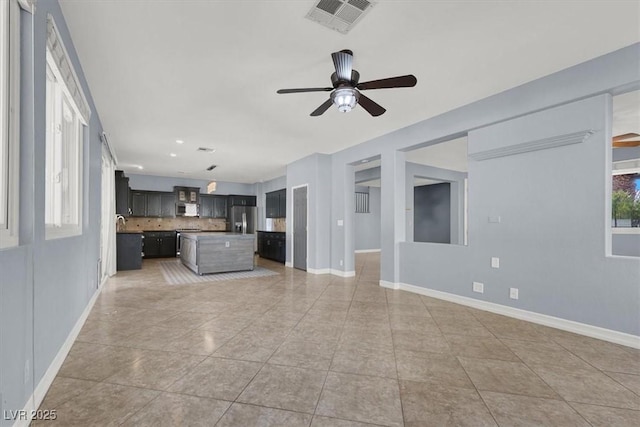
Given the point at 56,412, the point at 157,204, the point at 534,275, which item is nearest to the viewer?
the point at 56,412

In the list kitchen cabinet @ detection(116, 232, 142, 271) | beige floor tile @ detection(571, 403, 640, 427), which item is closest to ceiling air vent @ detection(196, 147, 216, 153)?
kitchen cabinet @ detection(116, 232, 142, 271)

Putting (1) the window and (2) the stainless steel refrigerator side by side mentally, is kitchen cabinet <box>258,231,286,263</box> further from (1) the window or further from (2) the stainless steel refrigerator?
(1) the window

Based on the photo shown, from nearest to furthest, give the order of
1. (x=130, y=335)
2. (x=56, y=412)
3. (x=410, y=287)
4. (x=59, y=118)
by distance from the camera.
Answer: (x=56, y=412)
(x=59, y=118)
(x=130, y=335)
(x=410, y=287)

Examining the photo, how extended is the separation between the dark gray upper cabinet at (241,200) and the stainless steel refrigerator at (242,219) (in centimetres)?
26

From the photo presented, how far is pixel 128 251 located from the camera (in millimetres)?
7324

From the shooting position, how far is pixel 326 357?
8.44 feet

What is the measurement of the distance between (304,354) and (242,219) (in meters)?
9.08

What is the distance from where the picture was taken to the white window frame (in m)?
1.53

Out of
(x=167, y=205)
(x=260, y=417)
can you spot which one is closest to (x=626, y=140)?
(x=260, y=417)

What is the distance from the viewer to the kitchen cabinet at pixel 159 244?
9555mm

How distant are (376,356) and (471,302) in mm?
2219

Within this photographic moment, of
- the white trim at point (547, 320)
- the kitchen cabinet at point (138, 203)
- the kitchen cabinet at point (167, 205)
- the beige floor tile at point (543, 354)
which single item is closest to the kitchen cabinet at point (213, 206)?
the kitchen cabinet at point (167, 205)

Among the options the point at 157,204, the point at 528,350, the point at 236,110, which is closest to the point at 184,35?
the point at 236,110

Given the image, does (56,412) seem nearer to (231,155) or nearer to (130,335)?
(130,335)
